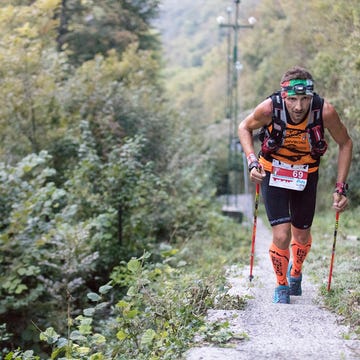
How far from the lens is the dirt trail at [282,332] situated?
3029mm

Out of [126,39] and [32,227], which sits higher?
[126,39]

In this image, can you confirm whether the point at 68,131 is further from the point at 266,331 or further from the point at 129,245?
the point at 266,331

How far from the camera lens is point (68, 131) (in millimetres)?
12344

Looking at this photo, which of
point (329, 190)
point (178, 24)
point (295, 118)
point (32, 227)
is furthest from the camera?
point (178, 24)

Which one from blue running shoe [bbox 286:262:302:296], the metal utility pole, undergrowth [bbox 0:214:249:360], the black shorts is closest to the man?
the black shorts

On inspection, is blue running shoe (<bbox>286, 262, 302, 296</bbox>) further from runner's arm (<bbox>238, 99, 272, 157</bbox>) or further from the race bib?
runner's arm (<bbox>238, 99, 272, 157</bbox>)

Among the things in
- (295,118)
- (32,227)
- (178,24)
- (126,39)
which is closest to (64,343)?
(295,118)

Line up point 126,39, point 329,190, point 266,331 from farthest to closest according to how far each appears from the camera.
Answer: point 126,39 < point 329,190 < point 266,331

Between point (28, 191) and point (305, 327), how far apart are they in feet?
17.0

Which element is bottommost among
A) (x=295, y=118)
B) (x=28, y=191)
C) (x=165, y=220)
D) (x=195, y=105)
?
(x=195, y=105)

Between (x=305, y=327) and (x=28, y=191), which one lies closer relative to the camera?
(x=305, y=327)

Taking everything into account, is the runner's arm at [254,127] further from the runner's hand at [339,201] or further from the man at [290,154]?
the runner's hand at [339,201]

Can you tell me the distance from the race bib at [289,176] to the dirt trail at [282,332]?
0.97 meters

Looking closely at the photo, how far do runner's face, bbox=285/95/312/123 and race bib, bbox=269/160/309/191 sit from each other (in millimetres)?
405
